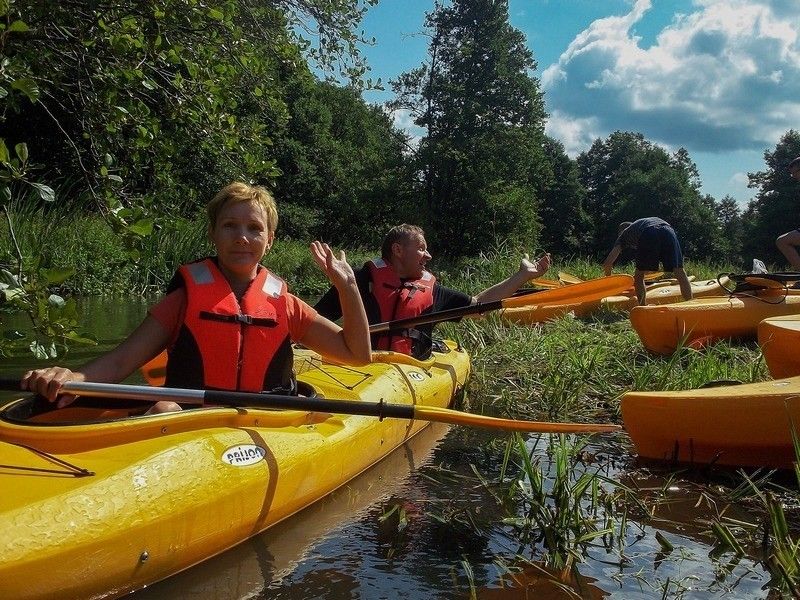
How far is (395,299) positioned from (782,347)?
2111 millimetres

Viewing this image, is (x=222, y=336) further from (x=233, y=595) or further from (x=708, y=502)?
(x=708, y=502)

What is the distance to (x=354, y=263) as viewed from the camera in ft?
54.2

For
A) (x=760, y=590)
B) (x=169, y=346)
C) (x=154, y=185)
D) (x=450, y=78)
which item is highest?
(x=450, y=78)

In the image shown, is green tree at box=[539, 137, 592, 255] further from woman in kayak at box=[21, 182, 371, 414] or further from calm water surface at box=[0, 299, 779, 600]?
woman in kayak at box=[21, 182, 371, 414]

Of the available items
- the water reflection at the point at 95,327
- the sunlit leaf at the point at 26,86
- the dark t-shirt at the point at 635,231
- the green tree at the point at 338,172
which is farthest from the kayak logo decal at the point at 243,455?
the green tree at the point at 338,172

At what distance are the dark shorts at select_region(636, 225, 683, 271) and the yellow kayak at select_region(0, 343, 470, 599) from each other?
16.2ft

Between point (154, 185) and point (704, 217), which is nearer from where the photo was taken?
point (154, 185)

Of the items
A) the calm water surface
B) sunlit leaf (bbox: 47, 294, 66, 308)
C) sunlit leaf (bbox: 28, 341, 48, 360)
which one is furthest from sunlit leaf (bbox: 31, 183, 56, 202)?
the calm water surface

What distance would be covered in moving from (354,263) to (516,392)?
40.0 feet

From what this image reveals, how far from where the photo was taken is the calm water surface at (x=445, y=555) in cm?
216

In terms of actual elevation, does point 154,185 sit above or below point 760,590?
above

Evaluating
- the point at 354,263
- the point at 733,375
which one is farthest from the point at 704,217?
the point at 733,375

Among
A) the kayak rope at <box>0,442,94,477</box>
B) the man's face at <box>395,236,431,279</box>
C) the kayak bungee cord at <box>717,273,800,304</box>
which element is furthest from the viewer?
the kayak bungee cord at <box>717,273,800,304</box>

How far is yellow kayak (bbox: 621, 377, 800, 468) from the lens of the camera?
3.04m
